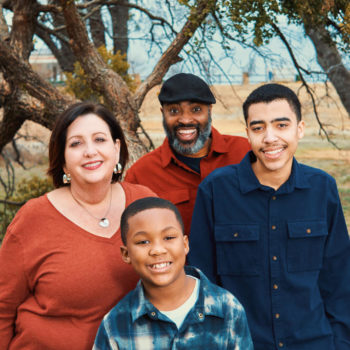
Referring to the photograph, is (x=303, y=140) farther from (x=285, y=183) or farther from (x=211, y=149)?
(x=285, y=183)

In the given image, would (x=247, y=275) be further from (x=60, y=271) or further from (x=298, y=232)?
(x=60, y=271)

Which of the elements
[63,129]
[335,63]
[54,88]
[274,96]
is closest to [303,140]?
[335,63]

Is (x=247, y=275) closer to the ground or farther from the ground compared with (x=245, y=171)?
closer to the ground

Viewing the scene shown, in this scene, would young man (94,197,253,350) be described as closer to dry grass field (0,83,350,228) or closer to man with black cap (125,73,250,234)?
man with black cap (125,73,250,234)

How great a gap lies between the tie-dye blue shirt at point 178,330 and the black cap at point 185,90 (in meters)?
1.49

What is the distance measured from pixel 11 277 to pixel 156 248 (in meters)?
0.79

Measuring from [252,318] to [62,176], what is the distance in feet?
4.07

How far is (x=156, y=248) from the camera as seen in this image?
2162 mm

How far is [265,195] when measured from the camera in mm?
2502

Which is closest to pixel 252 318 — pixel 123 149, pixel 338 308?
pixel 338 308

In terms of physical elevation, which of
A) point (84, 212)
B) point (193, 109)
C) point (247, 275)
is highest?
point (193, 109)

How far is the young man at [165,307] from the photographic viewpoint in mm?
2158

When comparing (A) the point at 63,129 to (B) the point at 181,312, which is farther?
(A) the point at 63,129

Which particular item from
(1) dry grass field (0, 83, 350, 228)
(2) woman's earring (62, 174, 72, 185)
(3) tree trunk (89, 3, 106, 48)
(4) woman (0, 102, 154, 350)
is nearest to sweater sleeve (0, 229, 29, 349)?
(4) woman (0, 102, 154, 350)
